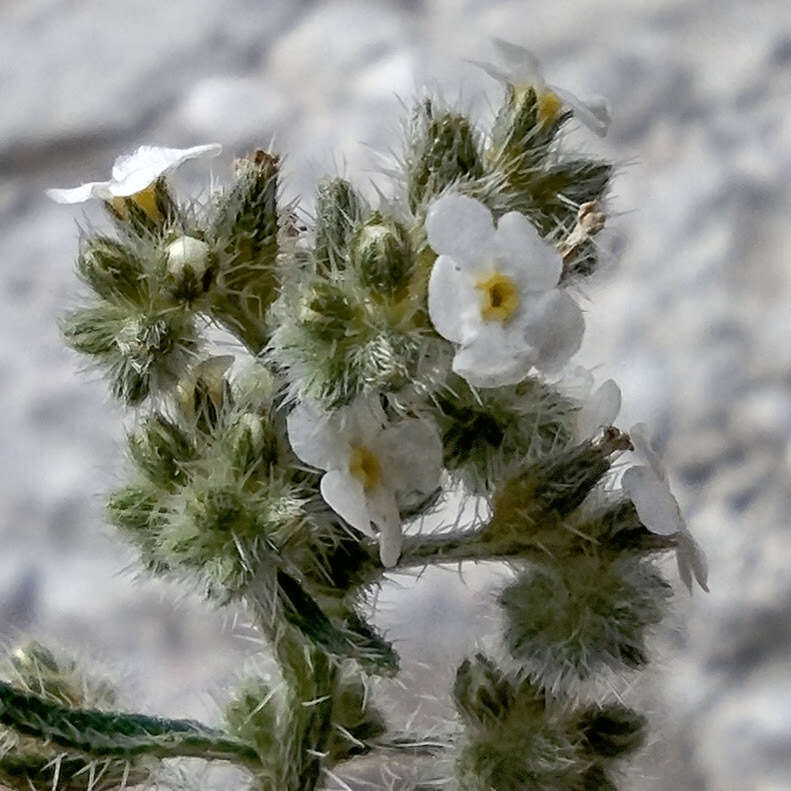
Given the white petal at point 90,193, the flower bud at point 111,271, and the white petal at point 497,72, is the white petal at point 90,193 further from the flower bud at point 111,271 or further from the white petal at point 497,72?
the white petal at point 497,72

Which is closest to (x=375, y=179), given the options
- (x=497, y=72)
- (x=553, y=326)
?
(x=497, y=72)

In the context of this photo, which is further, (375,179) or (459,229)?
(375,179)

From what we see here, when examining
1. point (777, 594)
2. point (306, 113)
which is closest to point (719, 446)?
point (777, 594)

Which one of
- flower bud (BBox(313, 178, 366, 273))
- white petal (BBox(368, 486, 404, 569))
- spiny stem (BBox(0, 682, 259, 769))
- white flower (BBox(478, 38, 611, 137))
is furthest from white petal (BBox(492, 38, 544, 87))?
spiny stem (BBox(0, 682, 259, 769))

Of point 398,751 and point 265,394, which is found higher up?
point 265,394

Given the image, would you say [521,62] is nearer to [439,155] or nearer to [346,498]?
[439,155]

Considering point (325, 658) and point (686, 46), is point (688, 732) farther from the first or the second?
point (686, 46)
